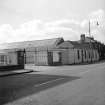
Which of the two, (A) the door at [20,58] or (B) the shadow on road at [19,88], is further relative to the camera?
(A) the door at [20,58]

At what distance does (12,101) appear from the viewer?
753 cm

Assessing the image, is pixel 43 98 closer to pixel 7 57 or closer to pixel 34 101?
pixel 34 101

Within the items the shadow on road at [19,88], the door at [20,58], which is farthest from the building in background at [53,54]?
the shadow on road at [19,88]

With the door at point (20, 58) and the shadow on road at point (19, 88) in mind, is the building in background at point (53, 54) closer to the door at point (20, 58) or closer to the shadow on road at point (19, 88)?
A: the door at point (20, 58)

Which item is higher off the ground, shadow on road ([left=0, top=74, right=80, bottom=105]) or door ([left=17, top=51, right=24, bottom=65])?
door ([left=17, top=51, right=24, bottom=65])

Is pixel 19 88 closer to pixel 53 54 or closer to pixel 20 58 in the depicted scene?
pixel 20 58

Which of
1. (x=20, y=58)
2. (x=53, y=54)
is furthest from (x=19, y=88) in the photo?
(x=53, y=54)

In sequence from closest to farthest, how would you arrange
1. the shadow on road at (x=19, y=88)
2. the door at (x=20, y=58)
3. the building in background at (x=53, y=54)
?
the shadow on road at (x=19, y=88) < the door at (x=20, y=58) < the building in background at (x=53, y=54)

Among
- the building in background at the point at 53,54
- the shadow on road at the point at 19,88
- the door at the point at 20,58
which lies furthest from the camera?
the building in background at the point at 53,54

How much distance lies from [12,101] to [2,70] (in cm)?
1638

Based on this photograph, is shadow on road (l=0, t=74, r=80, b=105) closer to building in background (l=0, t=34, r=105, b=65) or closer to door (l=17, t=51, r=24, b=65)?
door (l=17, t=51, r=24, b=65)

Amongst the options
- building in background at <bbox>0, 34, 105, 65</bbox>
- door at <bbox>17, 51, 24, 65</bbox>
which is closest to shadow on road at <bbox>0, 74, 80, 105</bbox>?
door at <bbox>17, 51, 24, 65</bbox>

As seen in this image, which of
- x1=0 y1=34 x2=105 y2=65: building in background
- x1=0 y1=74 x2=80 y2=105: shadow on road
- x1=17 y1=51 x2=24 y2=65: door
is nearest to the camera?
x1=0 y1=74 x2=80 y2=105: shadow on road

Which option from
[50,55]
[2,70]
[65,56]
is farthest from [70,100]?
[65,56]
